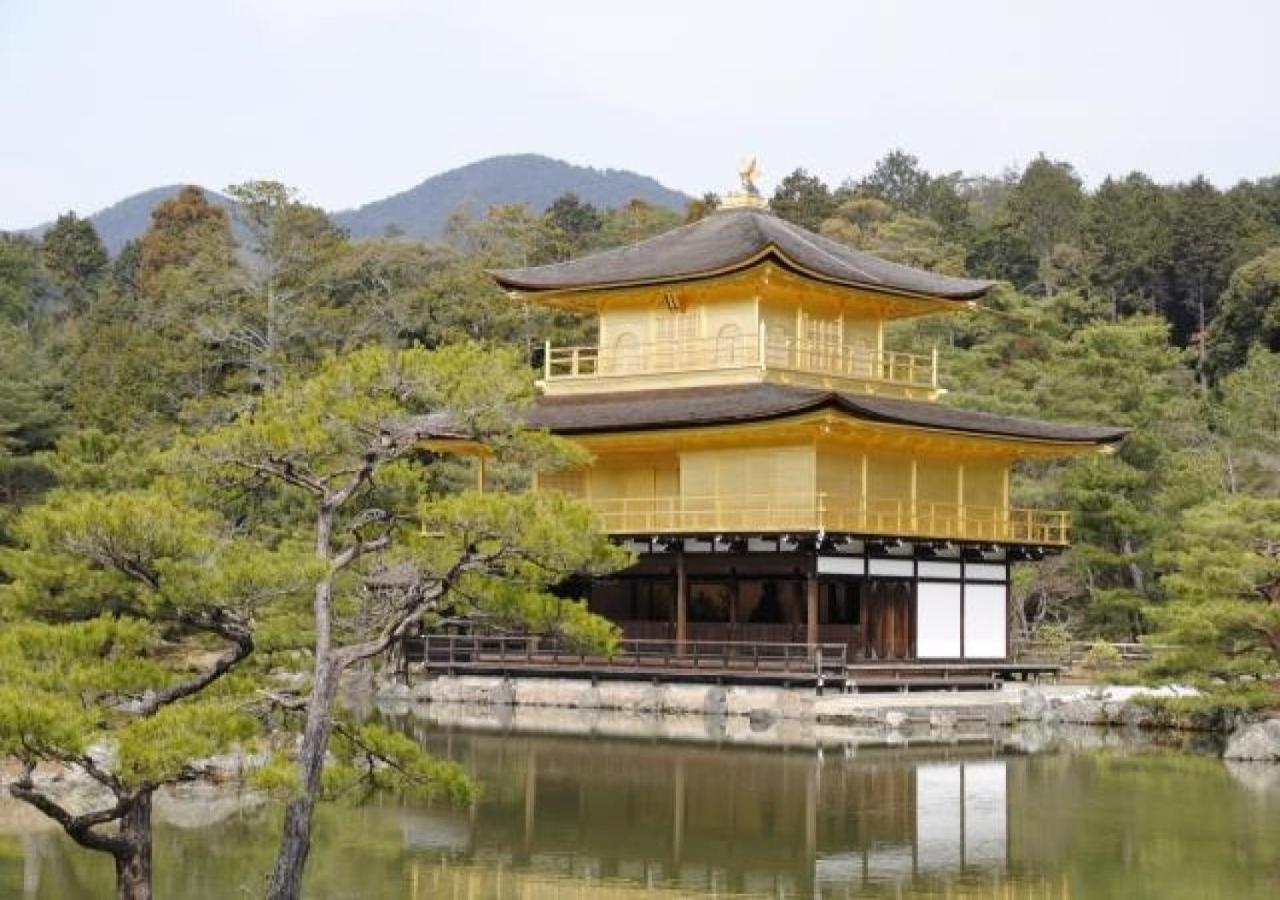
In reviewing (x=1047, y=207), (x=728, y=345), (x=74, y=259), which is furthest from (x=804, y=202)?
(x=728, y=345)

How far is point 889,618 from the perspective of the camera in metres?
35.0

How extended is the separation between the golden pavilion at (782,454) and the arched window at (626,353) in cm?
4

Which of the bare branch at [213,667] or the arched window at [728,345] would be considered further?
the arched window at [728,345]

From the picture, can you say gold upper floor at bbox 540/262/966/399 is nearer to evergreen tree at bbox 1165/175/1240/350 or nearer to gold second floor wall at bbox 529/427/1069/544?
gold second floor wall at bbox 529/427/1069/544

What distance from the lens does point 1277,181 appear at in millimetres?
84938

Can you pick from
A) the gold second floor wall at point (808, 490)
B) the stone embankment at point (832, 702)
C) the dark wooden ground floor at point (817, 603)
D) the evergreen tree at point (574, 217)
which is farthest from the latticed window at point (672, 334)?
the evergreen tree at point (574, 217)

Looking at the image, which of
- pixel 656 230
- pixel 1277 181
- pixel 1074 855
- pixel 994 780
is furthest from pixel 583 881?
pixel 1277 181

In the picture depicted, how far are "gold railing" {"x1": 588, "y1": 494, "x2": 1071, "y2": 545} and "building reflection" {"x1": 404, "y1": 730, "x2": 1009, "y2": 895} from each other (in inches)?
256

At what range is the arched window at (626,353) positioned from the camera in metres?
38.2

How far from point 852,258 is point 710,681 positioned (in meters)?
11.2

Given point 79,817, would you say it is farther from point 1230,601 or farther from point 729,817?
point 1230,601

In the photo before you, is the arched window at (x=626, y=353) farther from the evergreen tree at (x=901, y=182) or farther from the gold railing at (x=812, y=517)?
the evergreen tree at (x=901, y=182)

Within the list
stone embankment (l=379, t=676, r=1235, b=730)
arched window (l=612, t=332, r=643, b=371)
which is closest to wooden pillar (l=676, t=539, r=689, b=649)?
stone embankment (l=379, t=676, r=1235, b=730)

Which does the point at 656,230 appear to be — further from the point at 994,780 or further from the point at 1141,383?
the point at 994,780
